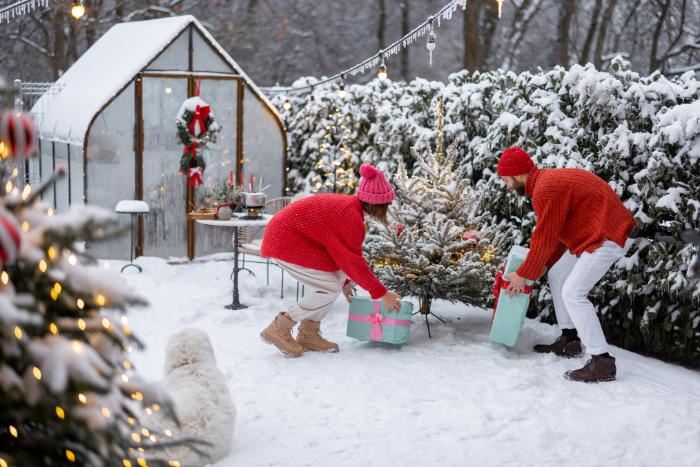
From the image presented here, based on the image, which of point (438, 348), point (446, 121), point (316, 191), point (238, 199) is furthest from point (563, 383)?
point (316, 191)

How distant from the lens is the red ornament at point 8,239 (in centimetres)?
186

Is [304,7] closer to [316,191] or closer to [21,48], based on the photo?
[21,48]

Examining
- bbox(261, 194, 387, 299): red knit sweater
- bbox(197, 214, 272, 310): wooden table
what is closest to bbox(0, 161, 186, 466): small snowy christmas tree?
bbox(261, 194, 387, 299): red knit sweater

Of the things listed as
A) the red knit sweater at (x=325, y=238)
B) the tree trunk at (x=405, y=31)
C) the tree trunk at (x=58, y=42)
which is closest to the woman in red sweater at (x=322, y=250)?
the red knit sweater at (x=325, y=238)

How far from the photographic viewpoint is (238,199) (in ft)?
32.7

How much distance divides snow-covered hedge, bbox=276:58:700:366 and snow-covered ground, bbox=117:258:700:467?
420mm

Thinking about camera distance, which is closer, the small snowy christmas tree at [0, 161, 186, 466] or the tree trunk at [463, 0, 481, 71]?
the small snowy christmas tree at [0, 161, 186, 466]

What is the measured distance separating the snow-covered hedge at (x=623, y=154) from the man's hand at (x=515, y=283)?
3.39ft

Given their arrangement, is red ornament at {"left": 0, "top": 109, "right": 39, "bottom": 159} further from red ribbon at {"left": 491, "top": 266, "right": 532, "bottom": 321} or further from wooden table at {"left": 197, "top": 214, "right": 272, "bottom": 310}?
wooden table at {"left": 197, "top": 214, "right": 272, "bottom": 310}

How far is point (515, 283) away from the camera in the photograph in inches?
248

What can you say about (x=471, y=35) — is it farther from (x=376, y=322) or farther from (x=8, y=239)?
(x=8, y=239)

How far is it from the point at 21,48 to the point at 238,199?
54.4 feet

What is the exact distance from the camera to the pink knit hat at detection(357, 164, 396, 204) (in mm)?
6246

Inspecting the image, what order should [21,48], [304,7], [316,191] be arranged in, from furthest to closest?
[304,7]
[21,48]
[316,191]
